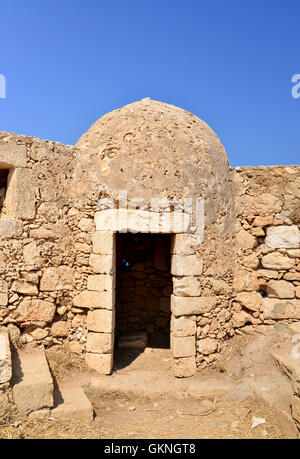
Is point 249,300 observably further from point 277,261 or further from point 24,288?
point 24,288

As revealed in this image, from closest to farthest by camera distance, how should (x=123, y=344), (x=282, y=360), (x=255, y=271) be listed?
(x=282, y=360) < (x=255, y=271) < (x=123, y=344)

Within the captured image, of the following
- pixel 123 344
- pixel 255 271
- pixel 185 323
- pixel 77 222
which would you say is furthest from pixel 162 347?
pixel 77 222

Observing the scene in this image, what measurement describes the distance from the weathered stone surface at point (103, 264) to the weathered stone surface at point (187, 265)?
36.3 inches

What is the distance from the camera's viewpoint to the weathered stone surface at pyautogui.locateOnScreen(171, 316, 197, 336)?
17.8ft

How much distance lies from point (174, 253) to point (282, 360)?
83.3 inches

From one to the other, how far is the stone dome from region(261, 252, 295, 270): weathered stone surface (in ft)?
4.01

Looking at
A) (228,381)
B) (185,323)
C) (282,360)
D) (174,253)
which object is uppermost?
(174,253)

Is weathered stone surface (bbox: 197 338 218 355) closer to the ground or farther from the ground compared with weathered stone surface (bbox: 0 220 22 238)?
closer to the ground

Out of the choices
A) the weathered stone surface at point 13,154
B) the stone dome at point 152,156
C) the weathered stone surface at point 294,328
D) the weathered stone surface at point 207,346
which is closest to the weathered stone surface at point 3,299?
the weathered stone surface at point 13,154

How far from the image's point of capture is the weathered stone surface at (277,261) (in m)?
6.13

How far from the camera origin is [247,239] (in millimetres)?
6211

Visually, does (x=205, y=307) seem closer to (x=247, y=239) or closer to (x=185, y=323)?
(x=185, y=323)

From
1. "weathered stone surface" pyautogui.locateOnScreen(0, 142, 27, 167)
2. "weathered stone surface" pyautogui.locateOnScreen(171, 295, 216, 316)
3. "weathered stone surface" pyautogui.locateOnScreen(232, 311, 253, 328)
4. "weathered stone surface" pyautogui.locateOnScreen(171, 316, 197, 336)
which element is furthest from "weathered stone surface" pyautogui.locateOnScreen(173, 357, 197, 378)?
"weathered stone surface" pyautogui.locateOnScreen(0, 142, 27, 167)

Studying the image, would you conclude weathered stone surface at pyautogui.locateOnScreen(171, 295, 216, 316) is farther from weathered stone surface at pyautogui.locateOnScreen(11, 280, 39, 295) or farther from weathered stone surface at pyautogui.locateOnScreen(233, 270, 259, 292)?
weathered stone surface at pyautogui.locateOnScreen(11, 280, 39, 295)
